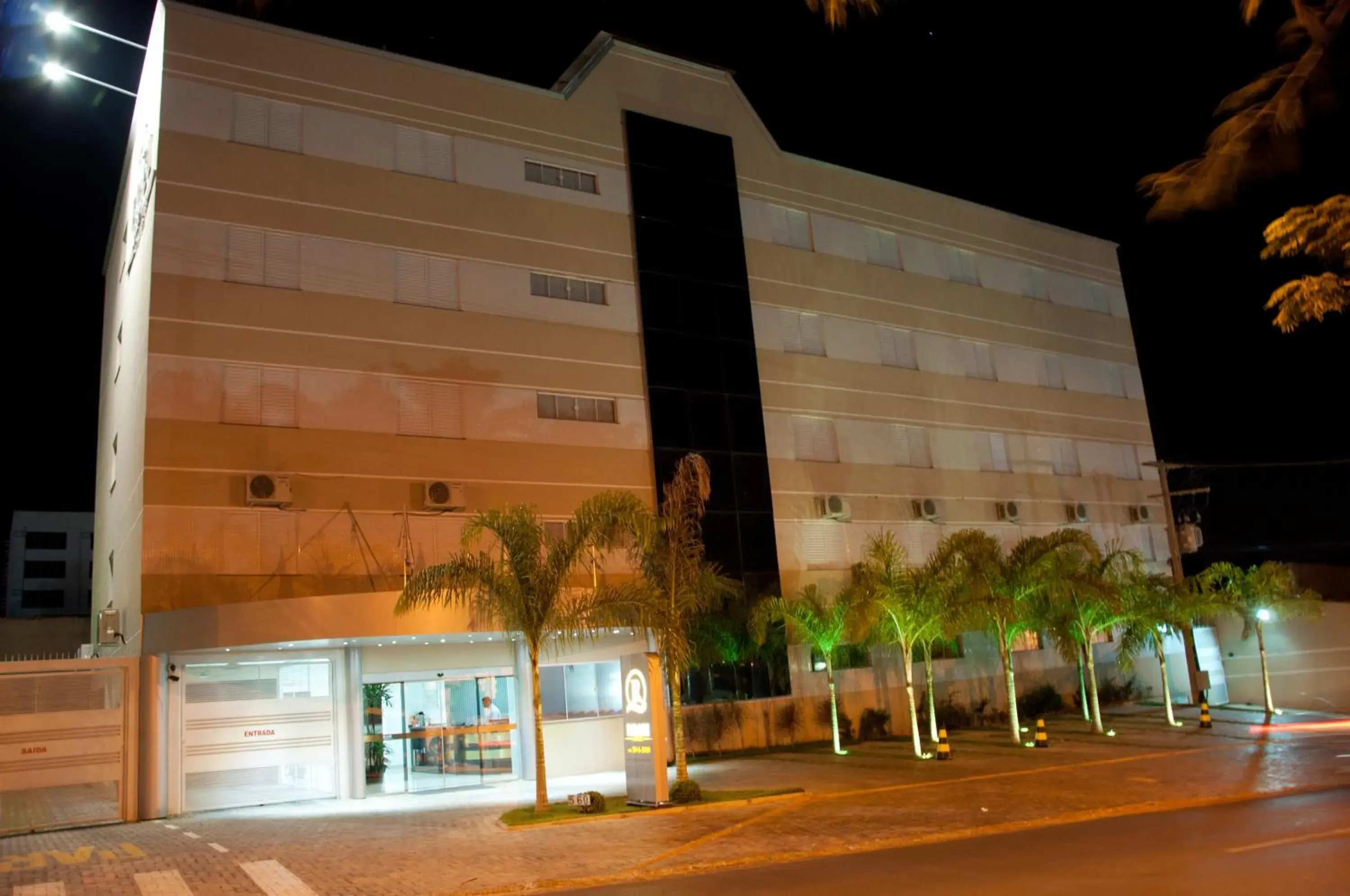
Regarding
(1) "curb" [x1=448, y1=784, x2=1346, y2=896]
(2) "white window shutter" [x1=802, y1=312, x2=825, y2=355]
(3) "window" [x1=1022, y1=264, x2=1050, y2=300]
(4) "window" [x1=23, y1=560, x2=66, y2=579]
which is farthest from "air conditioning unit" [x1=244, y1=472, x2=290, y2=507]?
(4) "window" [x1=23, y1=560, x2=66, y2=579]

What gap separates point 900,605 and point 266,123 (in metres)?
19.0

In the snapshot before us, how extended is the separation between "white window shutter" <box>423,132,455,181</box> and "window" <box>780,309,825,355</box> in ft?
36.8

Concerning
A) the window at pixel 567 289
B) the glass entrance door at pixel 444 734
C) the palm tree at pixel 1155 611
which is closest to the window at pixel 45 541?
the window at pixel 567 289

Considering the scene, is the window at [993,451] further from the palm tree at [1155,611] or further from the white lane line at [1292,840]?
the white lane line at [1292,840]

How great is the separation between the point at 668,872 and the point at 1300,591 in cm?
3000

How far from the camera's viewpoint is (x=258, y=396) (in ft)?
76.2

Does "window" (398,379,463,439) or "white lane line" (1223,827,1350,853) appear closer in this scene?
"white lane line" (1223,827,1350,853)

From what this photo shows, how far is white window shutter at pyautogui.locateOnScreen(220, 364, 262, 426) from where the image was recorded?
22766 millimetres

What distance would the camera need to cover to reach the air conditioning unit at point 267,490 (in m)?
22.4

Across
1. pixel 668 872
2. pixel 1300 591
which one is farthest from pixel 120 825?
pixel 1300 591

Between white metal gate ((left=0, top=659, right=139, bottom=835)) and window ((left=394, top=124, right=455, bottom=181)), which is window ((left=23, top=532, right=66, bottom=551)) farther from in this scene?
white metal gate ((left=0, top=659, right=139, bottom=835))

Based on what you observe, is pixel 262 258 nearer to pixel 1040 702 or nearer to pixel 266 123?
pixel 266 123

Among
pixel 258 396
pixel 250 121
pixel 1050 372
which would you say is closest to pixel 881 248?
pixel 1050 372

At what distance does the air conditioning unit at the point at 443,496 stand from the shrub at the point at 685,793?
9.75 metres
